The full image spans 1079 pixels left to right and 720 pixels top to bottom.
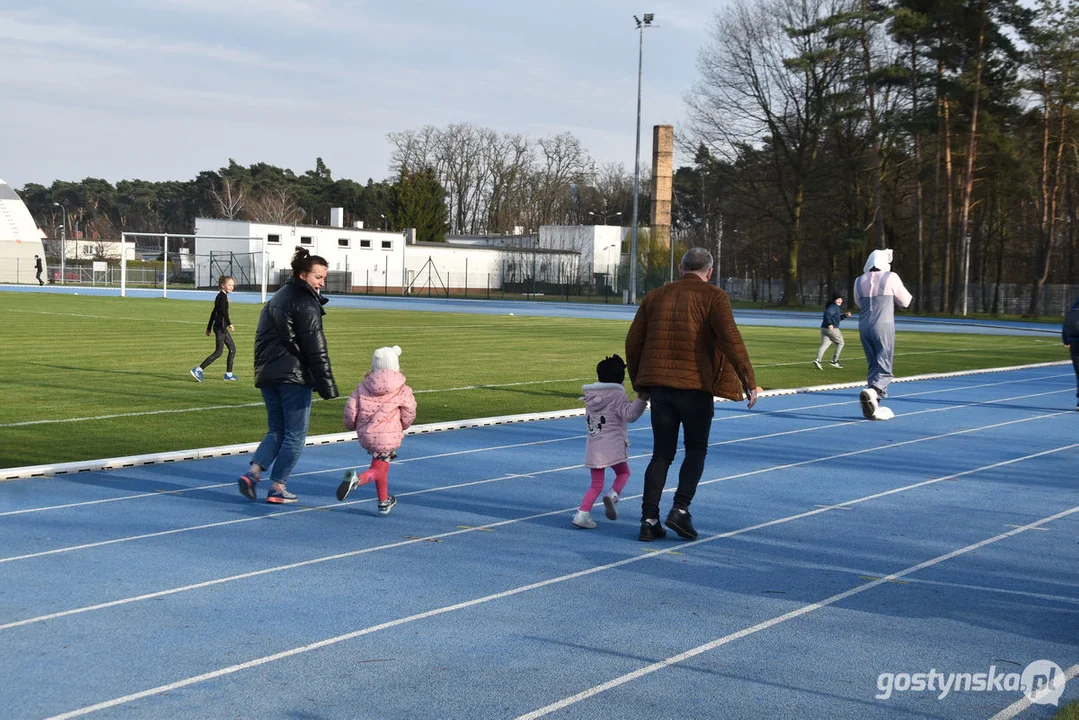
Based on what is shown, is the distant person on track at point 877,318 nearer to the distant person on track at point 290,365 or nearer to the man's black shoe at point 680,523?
the man's black shoe at point 680,523

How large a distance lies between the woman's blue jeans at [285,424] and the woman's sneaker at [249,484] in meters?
0.12

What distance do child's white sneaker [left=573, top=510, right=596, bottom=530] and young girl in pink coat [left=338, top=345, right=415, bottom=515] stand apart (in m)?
1.38

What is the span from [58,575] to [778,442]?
801cm

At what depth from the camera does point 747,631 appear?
18.9 ft

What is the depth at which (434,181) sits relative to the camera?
323ft

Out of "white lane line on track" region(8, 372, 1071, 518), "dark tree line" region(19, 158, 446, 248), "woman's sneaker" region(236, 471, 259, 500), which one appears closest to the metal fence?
"dark tree line" region(19, 158, 446, 248)

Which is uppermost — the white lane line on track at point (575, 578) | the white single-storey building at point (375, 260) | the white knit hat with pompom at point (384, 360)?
the white single-storey building at point (375, 260)

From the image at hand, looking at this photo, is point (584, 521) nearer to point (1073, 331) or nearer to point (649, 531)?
point (649, 531)

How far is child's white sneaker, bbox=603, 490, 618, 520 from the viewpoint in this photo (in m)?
8.15

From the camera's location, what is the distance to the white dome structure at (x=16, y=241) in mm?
87938

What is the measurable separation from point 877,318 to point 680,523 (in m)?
7.70

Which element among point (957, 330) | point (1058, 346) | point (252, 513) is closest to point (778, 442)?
point (252, 513)

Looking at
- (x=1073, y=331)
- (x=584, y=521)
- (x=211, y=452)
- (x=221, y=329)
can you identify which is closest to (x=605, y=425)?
(x=584, y=521)

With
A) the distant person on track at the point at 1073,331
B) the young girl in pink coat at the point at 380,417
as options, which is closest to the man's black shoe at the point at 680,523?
the young girl in pink coat at the point at 380,417
